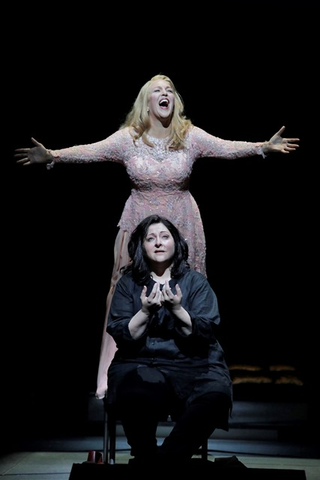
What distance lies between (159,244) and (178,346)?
1.24 ft

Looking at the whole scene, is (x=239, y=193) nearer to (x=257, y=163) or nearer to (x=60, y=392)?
(x=257, y=163)

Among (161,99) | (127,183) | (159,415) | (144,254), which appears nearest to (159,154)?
(161,99)

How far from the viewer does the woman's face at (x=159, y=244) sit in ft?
9.85

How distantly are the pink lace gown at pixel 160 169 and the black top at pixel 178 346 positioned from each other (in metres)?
0.60

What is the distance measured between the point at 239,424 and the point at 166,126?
73.8 inches

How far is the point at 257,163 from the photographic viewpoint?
500 cm

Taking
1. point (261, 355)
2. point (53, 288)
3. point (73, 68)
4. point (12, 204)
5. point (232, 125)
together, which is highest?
point (73, 68)

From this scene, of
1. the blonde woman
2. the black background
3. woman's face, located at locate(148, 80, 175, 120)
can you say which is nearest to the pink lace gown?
the blonde woman

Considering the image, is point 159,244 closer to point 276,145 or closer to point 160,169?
point 160,169

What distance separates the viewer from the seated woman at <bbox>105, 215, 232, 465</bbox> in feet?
8.80

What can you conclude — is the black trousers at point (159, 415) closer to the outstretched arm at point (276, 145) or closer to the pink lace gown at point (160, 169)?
the pink lace gown at point (160, 169)

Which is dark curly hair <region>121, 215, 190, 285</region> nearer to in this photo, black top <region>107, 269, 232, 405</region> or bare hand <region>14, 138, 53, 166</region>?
black top <region>107, 269, 232, 405</region>

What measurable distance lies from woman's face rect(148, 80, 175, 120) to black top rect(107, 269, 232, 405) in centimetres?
87

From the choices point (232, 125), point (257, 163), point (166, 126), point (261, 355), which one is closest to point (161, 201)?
point (166, 126)
